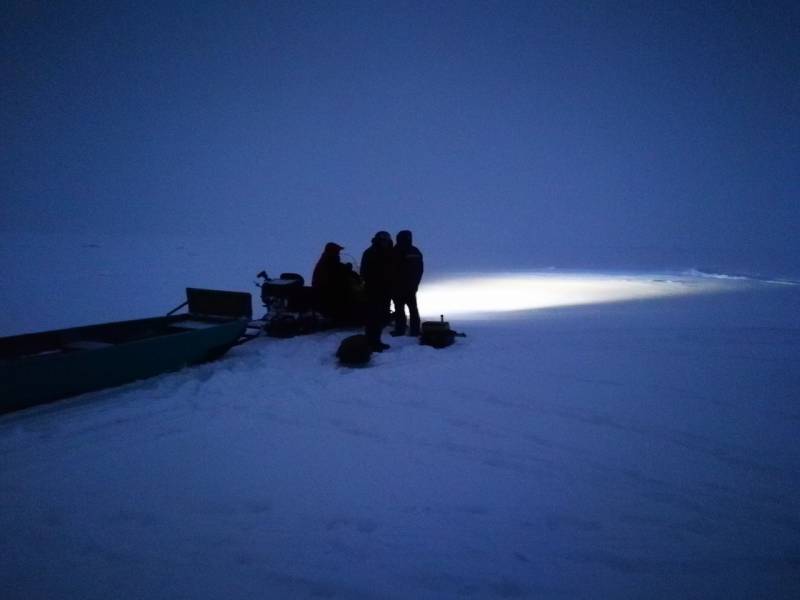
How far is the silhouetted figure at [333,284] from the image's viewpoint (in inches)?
272

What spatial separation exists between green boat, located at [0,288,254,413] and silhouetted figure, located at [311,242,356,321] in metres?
1.25

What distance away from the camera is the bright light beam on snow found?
10695 mm

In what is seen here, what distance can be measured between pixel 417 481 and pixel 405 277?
13.6ft

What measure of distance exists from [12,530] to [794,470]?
17.7 feet

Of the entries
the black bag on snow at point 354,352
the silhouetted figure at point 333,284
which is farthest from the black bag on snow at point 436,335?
the silhouetted figure at point 333,284

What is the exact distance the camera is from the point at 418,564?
2301 millimetres

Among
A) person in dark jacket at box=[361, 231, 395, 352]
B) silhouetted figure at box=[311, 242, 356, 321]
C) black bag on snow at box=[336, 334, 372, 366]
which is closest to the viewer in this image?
black bag on snow at box=[336, 334, 372, 366]

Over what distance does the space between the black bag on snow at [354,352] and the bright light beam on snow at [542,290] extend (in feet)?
12.8

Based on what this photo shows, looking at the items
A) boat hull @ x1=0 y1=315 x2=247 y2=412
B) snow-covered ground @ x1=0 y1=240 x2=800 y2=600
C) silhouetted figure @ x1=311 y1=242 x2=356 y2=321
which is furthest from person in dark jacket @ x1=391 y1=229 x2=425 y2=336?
boat hull @ x1=0 y1=315 x2=247 y2=412

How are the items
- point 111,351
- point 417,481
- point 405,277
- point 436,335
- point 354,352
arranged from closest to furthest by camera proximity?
point 417,481 < point 111,351 < point 354,352 < point 436,335 < point 405,277

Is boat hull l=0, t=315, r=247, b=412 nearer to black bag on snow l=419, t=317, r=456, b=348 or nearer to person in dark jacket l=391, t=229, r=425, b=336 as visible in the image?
person in dark jacket l=391, t=229, r=425, b=336

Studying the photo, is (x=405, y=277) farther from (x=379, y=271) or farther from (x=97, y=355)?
(x=97, y=355)

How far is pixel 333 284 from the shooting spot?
703 centimetres

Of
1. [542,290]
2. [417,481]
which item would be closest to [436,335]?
[417,481]
